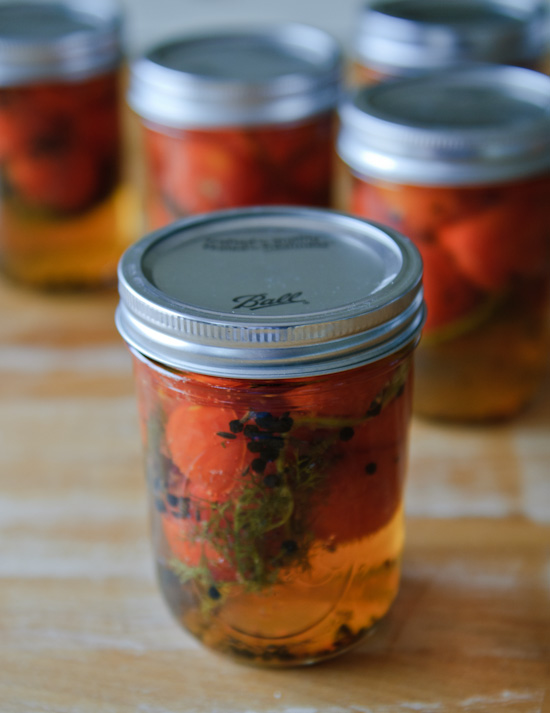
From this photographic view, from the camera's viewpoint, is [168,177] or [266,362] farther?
[168,177]

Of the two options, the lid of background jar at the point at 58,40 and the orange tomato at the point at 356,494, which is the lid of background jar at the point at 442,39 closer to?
the lid of background jar at the point at 58,40

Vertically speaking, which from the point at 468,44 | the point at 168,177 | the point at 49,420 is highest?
the point at 468,44

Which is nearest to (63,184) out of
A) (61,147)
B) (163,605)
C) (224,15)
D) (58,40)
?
(61,147)

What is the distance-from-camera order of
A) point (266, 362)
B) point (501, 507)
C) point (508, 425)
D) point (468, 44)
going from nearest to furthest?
point (266, 362) < point (501, 507) < point (508, 425) < point (468, 44)

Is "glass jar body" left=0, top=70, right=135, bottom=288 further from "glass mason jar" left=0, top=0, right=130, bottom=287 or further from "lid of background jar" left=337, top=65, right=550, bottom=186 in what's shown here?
"lid of background jar" left=337, top=65, right=550, bottom=186

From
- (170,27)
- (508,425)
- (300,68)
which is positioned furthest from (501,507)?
(170,27)

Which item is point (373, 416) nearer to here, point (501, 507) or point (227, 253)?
point (227, 253)
